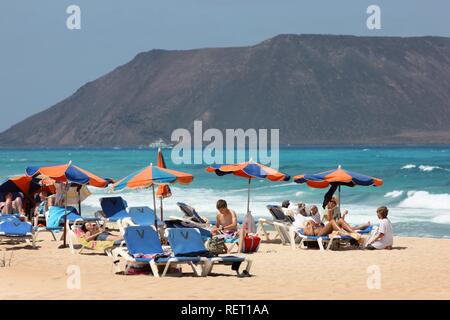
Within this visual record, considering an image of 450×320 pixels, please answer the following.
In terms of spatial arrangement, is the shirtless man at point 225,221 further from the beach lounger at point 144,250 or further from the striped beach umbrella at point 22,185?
the striped beach umbrella at point 22,185

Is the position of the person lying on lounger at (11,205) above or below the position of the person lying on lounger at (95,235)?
below

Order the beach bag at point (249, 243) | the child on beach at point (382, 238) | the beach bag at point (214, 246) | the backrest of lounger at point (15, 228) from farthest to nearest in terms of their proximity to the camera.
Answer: the child on beach at point (382, 238) < the backrest of lounger at point (15, 228) < the beach bag at point (249, 243) < the beach bag at point (214, 246)

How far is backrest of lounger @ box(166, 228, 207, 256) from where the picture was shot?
10.6m

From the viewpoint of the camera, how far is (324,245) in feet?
48.8

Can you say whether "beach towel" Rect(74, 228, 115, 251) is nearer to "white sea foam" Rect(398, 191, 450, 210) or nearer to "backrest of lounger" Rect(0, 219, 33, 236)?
"backrest of lounger" Rect(0, 219, 33, 236)

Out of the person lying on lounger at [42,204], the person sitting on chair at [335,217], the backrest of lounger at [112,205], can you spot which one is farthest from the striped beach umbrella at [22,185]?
the person sitting on chair at [335,217]

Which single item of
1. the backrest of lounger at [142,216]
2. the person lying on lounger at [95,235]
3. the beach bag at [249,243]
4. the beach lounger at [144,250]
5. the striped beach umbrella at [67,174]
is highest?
the striped beach umbrella at [67,174]

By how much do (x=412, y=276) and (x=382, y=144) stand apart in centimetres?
18323

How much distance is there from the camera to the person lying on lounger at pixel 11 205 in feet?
54.1

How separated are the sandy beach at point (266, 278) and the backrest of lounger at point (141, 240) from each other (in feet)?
1.30

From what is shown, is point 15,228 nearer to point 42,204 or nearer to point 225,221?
point 225,221

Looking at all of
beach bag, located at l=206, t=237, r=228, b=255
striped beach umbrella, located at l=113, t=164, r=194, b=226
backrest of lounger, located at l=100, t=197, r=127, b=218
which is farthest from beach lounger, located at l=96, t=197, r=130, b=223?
beach bag, located at l=206, t=237, r=228, b=255
